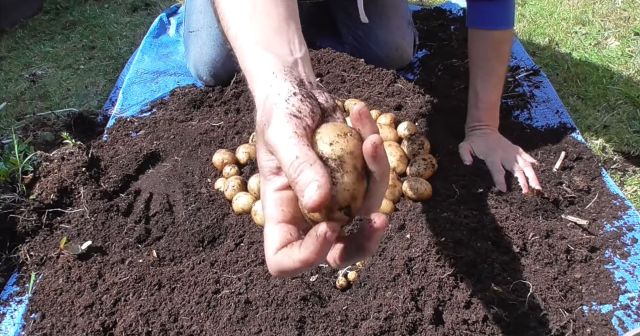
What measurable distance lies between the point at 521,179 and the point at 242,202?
1139mm

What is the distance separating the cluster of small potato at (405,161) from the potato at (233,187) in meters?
0.53

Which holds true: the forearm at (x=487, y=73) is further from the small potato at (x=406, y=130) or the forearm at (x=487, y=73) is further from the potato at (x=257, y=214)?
the potato at (x=257, y=214)

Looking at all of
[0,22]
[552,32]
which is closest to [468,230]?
[552,32]

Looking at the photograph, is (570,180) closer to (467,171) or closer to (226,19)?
(467,171)

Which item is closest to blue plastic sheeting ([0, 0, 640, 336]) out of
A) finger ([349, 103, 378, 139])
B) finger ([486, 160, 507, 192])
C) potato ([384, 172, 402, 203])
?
finger ([486, 160, 507, 192])

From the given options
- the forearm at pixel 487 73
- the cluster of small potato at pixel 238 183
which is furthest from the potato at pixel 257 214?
the forearm at pixel 487 73

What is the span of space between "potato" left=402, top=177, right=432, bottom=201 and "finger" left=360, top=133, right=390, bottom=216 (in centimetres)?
68

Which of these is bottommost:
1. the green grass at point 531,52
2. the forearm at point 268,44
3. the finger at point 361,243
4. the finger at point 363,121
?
the green grass at point 531,52

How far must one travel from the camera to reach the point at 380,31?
10.3 ft

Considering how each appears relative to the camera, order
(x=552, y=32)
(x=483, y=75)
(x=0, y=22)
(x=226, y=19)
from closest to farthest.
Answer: (x=226, y=19)
(x=483, y=75)
(x=552, y=32)
(x=0, y=22)

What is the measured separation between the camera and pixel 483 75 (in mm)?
2545

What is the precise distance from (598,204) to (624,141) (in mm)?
629

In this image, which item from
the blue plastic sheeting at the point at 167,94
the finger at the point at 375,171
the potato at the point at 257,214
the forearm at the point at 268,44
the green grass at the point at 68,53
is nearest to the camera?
the finger at the point at 375,171

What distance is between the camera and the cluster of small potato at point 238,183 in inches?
92.9
